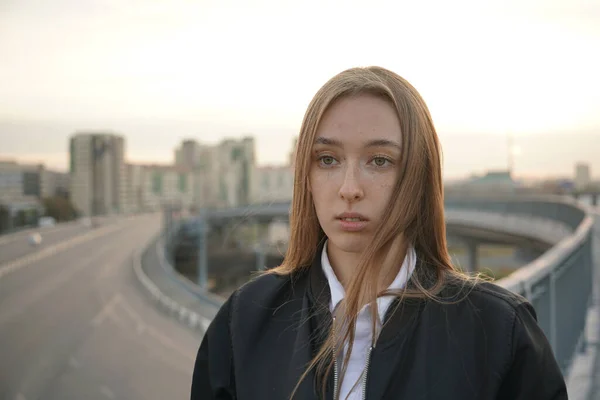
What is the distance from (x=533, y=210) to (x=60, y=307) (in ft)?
111

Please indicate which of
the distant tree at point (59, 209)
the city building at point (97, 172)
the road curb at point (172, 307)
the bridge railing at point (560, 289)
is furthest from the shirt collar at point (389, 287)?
the city building at point (97, 172)

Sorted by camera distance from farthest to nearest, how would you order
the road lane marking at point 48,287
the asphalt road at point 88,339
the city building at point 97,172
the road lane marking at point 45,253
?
the city building at point 97,172 → the road lane marking at point 45,253 → the road lane marking at point 48,287 → the asphalt road at point 88,339

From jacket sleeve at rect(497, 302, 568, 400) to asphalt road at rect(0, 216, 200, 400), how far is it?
2128 cm

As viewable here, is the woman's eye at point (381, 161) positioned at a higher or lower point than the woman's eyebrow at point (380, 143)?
lower

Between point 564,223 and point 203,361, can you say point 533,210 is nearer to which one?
point 564,223

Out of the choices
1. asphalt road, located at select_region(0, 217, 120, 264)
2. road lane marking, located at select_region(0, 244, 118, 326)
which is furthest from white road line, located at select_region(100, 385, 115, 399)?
asphalt road, located at select_region(0, 217, 120, 264)

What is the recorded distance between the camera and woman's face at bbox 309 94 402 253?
178 centimetres

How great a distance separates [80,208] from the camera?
150750mm

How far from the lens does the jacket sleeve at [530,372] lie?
1591 mm

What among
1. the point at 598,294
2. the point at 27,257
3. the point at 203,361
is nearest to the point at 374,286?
the point at 203,361

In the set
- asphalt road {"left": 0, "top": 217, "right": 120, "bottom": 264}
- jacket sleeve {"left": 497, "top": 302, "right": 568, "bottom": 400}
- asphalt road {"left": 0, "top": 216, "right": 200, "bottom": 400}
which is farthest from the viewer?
asphalt road {"left": 0, "top": 217, "right": 120, "bottom": 264}

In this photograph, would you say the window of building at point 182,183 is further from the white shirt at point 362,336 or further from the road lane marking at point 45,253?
the white shirt at point 362,336

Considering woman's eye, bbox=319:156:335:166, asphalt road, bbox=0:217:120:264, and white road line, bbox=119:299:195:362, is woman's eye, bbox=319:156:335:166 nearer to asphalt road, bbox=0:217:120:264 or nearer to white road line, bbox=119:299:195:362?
white road line, bbox=119:299:195:362

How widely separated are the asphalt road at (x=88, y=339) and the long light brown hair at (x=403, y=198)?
21.1m
